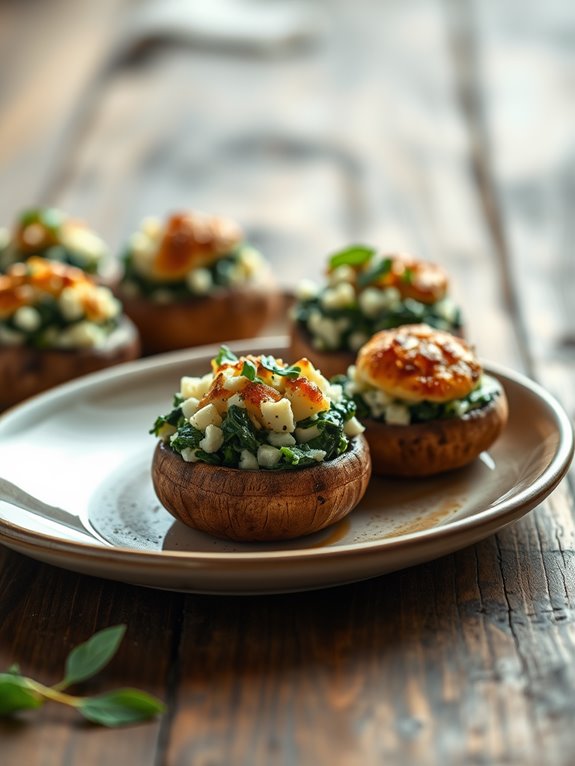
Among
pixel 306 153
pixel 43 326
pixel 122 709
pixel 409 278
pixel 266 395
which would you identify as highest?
pixel 266 395

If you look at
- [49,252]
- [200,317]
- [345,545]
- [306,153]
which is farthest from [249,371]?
[306,153]

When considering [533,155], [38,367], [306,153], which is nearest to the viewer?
[38,367]

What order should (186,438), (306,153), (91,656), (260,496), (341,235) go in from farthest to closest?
(306,153)
(341,235)
(186,438)
(260,496)
(91,656)

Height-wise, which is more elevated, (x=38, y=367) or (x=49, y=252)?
(x=49, y=252)

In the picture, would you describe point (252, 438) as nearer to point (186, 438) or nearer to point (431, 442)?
point (186, 438)

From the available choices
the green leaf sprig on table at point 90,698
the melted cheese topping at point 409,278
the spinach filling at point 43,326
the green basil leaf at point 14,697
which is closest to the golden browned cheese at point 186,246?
the spinach filling at point 43,326
